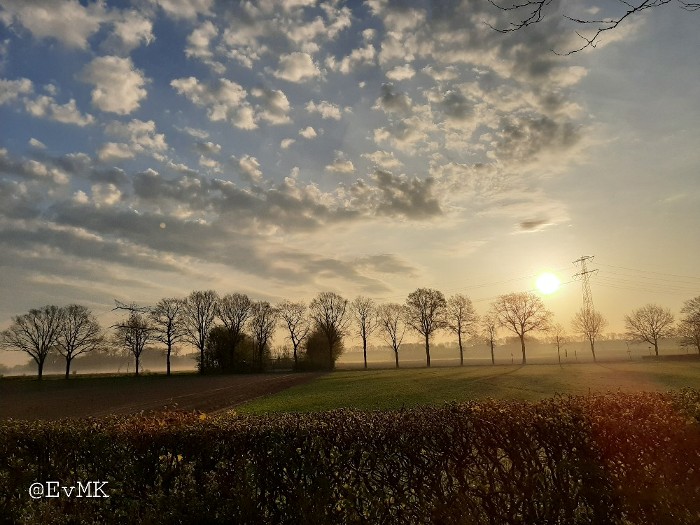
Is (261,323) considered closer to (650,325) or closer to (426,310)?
(426,310)

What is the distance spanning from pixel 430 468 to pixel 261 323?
3468 inches

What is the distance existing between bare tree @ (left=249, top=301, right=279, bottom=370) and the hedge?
83.1 meters

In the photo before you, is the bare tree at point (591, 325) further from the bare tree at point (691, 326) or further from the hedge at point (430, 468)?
the hedge at point (430, 468)

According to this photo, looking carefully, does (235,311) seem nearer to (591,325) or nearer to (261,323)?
(261,323)

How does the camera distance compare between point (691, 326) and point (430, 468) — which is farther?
point (691, 326)

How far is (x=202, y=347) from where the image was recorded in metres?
82.8

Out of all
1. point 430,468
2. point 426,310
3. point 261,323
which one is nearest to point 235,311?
point 261,323

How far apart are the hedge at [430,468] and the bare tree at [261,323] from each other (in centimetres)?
8311

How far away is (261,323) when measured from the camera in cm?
9025

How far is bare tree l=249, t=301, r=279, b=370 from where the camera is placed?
87.8 m

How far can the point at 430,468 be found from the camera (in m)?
4.82

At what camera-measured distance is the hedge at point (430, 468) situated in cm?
473

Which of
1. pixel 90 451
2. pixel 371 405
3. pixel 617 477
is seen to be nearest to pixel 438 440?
pixel 617 477

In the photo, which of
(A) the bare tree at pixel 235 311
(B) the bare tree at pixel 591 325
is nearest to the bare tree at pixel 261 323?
(A) the bare tree at pixel 235 311
